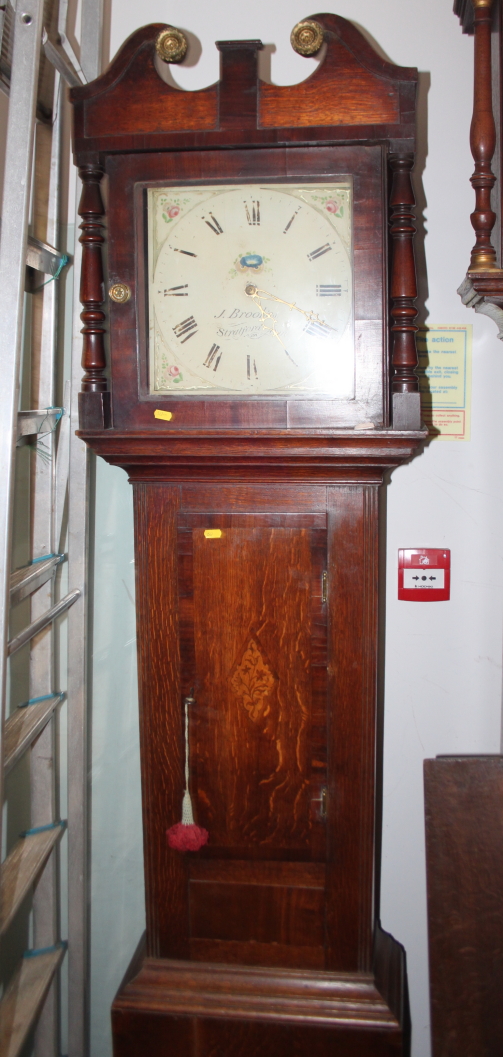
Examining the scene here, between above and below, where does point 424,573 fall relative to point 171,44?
below

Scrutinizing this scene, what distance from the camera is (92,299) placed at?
120 centimetres

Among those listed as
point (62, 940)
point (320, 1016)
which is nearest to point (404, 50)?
point (320, 1016)

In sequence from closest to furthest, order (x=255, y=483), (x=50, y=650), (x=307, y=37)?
(x=307, y=37), (x=255, y=483), (x=50, y=650)

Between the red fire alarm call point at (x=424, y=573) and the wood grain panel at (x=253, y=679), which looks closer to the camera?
the wood grain panel at (x=253, y=679)

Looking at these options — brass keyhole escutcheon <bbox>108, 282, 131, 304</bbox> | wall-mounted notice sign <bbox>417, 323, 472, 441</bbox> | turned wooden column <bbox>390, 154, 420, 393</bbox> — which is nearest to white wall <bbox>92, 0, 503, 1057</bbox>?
wall-mounted notice sign <bbox>417, 323, 472, 441</bbox>

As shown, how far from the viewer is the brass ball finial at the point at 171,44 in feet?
3.71

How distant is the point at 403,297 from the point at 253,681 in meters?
0.68

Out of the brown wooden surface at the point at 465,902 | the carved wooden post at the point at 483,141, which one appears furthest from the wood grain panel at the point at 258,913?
the carved wooden post at the point at 483,141

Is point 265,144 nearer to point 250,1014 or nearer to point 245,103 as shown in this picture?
point 245,103

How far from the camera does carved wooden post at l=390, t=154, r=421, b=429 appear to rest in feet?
3.76

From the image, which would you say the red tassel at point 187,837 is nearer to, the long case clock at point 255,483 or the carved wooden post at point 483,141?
the long case clock at point 255,483

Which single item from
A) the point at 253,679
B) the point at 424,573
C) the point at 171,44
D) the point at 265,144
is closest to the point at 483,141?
the point at 265,144

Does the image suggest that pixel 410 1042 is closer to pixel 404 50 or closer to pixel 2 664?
pixel 2 664

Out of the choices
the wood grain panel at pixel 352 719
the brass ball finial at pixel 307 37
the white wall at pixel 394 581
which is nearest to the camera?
the brass ball finial at pixel 307 37
